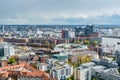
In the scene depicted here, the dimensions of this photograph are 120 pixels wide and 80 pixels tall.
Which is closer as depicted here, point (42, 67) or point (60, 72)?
point (60, 72)

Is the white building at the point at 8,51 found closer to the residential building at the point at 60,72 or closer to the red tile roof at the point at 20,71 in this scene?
the red tile roof at the point at 20,71

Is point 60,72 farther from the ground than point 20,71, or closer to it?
closer to it

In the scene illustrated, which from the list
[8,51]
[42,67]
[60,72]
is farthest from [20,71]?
[8,51]

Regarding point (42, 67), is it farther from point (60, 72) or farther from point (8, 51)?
point (8, 51)

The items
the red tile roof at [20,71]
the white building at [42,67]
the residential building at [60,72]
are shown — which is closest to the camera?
the red tile roof at [20,71]

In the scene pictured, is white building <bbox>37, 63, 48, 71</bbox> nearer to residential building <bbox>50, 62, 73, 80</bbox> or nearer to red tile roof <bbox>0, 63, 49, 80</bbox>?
red tile roof <bbox>0, 63, 49, 80</bbox>

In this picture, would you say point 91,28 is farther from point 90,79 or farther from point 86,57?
point 90,79

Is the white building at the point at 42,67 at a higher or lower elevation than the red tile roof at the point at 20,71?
lower

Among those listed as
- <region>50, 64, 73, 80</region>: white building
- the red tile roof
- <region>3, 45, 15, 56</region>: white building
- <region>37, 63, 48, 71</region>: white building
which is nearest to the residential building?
<region>50, 64, 73, 80</region>: white building

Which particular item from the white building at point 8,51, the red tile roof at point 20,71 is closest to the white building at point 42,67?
the red tile roof at point 20,71

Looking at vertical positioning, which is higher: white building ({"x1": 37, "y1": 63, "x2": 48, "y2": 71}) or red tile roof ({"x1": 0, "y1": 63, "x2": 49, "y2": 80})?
red tile roof ({"x1": 0, "y1": 63, "x2": 49, "y2": 80})

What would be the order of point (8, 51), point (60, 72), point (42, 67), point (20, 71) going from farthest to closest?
point (8, 51), point (42, 67), point (60, 72), point (20, 71)

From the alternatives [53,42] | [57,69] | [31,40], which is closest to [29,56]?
[57,69]
